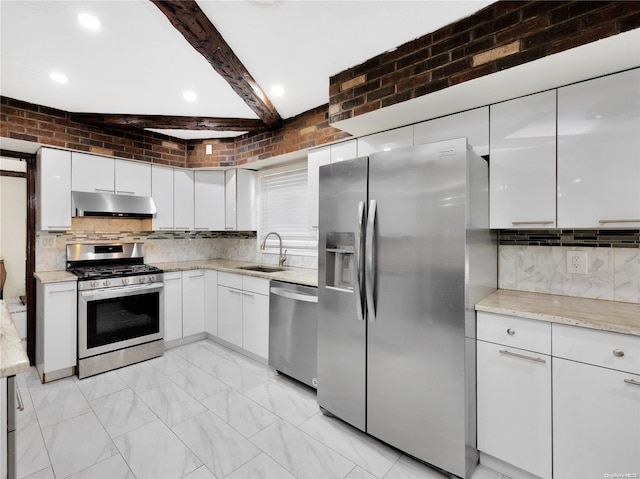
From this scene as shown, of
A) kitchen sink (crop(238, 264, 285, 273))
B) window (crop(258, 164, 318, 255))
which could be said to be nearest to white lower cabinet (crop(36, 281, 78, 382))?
kitchen sink (crop(238, 264, 285, 273))

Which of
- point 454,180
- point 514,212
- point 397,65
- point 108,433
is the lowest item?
point 108,433

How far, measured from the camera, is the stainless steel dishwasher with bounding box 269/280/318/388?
2498 mm

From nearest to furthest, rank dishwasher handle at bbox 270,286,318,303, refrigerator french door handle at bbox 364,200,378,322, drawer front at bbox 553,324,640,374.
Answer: drawer front at bbox 553,324,640,374
refrigerator french door handle at bbox 364,200,378,322
dishwasher handle at bbox 270,286,318,303

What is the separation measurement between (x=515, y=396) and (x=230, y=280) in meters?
2.72

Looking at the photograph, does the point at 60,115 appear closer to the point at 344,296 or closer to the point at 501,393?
the point at 344,296

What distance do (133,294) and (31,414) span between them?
1164 millimetres

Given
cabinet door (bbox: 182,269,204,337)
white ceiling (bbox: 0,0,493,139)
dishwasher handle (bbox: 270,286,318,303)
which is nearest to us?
white ceiling (bbox: 0,0,493,139)

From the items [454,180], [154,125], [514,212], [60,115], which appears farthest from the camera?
[154,125]

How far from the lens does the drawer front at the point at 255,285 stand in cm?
293

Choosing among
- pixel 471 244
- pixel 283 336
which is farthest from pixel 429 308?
pixel 283 336

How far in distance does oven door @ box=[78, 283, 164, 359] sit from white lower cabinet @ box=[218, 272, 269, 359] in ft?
2.16

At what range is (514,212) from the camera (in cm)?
187

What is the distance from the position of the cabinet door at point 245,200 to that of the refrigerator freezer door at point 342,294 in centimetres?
199

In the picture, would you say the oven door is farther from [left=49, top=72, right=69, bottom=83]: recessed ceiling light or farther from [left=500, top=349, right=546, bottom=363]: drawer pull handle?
[left=500, top=349, right=546, bottom=363]: drawer pull handle
